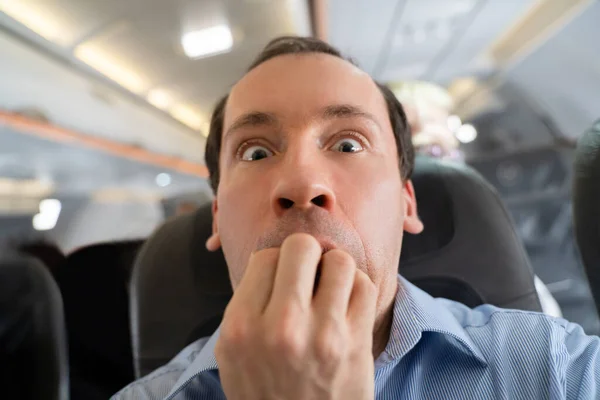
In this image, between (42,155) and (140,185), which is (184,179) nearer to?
(140,185)

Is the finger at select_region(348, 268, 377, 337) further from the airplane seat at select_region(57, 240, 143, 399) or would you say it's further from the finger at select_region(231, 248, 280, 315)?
the airplane seat at select_region(57, 240, 143, 399)

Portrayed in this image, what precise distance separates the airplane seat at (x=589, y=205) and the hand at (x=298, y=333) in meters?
0.79

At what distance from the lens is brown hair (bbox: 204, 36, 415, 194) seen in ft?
3.42

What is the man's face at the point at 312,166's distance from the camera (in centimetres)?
70

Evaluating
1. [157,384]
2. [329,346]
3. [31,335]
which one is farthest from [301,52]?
[31,335]

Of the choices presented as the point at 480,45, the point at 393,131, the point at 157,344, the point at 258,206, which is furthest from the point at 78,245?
the point at 480,45

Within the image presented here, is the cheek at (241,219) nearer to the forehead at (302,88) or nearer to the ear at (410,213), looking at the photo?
the forehead at (302,88)

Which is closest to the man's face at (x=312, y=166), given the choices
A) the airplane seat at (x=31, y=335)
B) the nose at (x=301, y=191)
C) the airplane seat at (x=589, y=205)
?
the nose at (x=301, y=191)

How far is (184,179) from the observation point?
3809mm

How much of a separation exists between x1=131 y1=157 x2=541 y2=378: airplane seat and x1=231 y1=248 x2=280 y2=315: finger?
682mm

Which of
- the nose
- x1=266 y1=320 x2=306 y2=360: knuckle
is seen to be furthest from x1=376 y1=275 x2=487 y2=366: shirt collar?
x1=266 y1=320 x2=306 y2=360: knuckle

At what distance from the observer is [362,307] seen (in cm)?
48

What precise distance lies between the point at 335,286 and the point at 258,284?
9 centimetres

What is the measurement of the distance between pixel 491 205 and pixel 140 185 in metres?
2.74
